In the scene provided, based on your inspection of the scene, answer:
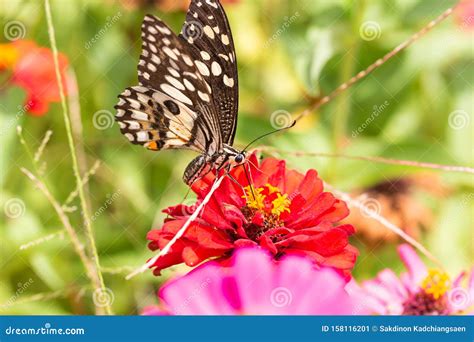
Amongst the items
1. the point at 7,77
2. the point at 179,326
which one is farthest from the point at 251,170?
the point at 7,77

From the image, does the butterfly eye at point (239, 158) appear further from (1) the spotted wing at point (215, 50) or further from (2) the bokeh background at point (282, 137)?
(2) the bokeh background at point (282, 137)

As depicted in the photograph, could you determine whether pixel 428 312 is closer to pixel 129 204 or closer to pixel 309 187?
pixel 309 187

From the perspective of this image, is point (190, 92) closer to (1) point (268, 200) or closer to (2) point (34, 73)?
(1) point (268, 200)

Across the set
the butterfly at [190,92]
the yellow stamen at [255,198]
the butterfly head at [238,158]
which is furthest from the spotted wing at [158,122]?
the yellow stamen at [255,198]

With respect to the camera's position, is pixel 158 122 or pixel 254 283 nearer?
pixel 254 283

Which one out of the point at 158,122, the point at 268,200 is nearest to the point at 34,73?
the point at 158,122

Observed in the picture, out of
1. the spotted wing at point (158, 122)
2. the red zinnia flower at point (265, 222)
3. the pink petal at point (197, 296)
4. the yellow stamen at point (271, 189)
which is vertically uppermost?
the spotted wing at point (158, 122)

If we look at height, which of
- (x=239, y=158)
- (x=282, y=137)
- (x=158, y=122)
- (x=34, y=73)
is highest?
(x=34, y=73)

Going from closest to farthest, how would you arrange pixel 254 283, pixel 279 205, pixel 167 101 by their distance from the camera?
1. pixel 254 283
2. pixel 279 205
3. pixel 167 101
